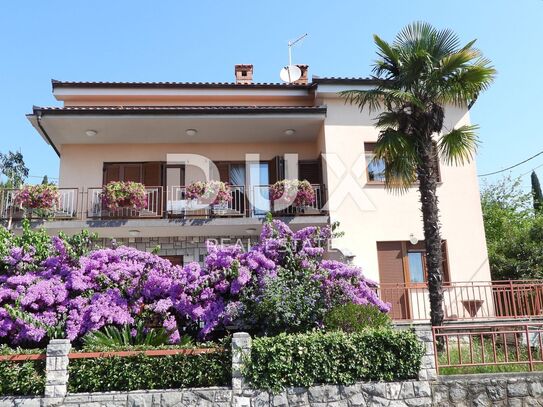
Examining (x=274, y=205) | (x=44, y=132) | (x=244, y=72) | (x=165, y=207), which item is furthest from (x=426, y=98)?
(x=44, y=132)

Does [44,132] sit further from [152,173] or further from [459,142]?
[459,142]

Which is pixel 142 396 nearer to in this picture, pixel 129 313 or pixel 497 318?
pixel 129 313

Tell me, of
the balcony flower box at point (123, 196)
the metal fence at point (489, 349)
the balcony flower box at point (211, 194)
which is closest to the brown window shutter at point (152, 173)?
the balcony flower box at point (123, 196)

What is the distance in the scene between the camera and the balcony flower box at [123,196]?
11883mm

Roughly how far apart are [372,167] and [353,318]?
6329 millimetres

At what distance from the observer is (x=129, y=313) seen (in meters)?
8.59

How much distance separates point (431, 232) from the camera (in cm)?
945

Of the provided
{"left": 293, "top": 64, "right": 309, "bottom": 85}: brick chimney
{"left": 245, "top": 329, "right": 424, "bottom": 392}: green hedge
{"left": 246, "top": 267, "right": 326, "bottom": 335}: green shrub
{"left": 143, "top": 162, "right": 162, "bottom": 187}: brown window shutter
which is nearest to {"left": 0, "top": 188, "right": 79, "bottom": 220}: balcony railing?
{"left": 143, "top": 162, "right": 162, "bottom": 187}: brown window shutter

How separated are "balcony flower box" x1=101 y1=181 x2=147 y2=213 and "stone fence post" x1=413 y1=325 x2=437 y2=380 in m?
7.50

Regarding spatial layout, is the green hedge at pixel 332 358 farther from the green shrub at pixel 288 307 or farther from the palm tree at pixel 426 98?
the palm tree at pixel 426 98

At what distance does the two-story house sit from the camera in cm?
1238

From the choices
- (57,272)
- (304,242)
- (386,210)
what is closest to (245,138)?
(386,210)

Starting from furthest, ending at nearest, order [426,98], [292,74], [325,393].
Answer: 1. [292,74]
2. [426,98]
3. [325,393]

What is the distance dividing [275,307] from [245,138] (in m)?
7.22
